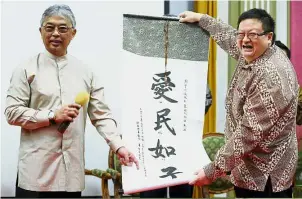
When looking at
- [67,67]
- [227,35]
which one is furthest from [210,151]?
[67,67]

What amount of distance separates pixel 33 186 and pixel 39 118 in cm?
34

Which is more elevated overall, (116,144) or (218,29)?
(218,29)

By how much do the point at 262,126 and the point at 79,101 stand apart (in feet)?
2.85

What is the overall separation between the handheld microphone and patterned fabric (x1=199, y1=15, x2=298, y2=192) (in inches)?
26.6

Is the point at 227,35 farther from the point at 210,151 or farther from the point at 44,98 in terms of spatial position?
the point at 210,151

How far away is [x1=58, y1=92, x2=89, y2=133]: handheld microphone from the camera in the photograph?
2631 millimetres

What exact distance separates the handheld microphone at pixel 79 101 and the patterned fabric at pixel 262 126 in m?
0.67

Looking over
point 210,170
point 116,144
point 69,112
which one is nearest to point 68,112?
point 69,112

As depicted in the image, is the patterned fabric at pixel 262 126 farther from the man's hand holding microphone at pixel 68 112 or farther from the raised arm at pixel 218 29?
the man's hand holding microphone at pixel 68 112

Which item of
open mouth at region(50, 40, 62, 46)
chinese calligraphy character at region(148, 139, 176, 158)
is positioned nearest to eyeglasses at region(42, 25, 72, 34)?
open mouth at region(50, 40, 62, 46)

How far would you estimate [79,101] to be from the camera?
8.63ft

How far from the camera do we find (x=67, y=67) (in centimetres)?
279

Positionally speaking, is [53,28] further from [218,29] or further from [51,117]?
[218,29]

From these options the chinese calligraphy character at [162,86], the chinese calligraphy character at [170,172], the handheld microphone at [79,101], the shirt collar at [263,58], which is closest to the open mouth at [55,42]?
the handheld microphone at [79,101]
